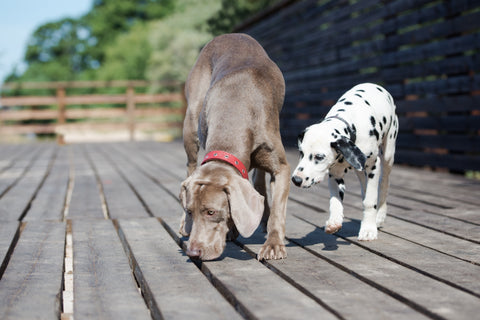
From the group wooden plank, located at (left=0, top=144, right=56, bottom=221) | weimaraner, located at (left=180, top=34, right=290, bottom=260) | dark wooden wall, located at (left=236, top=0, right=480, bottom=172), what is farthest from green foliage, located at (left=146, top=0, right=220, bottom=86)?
weimaraner, located at (left=180, top=34, right=290, bottom=260)

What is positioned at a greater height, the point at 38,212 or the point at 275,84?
the point at 275,84

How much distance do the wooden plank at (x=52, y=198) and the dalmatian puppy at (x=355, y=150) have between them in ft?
7.13

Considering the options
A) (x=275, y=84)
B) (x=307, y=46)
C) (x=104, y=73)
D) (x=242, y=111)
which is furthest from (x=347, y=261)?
(x=104, y=73)

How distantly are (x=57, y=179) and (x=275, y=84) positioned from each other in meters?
4.20

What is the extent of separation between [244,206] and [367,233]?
1.01 metres

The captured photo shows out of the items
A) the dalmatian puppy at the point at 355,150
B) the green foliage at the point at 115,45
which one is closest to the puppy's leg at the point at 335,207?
the dalmatian puppy at the point at 355,150

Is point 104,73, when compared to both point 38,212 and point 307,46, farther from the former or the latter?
point 38,212

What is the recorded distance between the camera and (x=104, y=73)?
132ft

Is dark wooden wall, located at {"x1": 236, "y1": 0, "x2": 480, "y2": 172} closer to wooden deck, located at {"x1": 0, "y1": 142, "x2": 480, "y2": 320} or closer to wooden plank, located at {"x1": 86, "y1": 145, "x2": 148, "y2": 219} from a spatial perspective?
wooden deck, located at {"x1": 0, "y1": 142, "x2": 480, "y2": 320}

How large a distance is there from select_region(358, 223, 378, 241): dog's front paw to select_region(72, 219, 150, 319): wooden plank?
1406 mm

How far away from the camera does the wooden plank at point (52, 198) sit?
186 inches

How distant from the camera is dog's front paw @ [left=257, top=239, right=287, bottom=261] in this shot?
318 cm

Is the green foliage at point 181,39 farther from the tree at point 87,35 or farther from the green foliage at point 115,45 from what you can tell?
the tree at point 87,35

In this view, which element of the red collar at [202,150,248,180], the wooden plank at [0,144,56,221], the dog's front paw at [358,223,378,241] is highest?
the red collar at [202,150,248,180]
